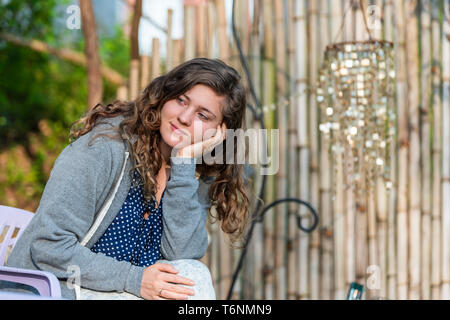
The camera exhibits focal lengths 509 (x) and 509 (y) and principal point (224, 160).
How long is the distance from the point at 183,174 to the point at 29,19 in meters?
3.81

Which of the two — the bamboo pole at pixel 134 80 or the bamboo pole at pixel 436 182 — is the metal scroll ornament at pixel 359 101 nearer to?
the bamboo pole at pixel 436 182

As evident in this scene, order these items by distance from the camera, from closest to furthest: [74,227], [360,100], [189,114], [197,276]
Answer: [74,227], [197,276], [189,114], [360,100]

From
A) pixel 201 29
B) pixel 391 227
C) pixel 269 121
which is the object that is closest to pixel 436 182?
pixel 391 227

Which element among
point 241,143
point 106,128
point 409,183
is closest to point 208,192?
point 241,143

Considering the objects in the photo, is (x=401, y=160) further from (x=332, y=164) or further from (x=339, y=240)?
(x=339, y=240)

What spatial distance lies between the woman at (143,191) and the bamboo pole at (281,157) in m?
0.77

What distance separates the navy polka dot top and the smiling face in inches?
7.4

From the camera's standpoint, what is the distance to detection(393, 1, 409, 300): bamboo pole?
262cm

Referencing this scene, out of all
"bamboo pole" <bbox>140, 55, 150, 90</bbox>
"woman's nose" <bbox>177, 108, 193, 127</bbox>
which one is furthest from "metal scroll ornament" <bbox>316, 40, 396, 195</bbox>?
"bamboo pole" <bbox>140, 55, 150, 90</bbox>

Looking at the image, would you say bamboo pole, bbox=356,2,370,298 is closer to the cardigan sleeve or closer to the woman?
the woman

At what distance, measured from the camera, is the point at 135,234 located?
Result: 1662mm

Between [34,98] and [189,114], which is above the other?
[34,98]

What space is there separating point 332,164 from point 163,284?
1.43 meters

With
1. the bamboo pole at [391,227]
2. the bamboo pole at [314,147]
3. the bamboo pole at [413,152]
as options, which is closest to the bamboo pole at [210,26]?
the bamboo pole at [314,147]
